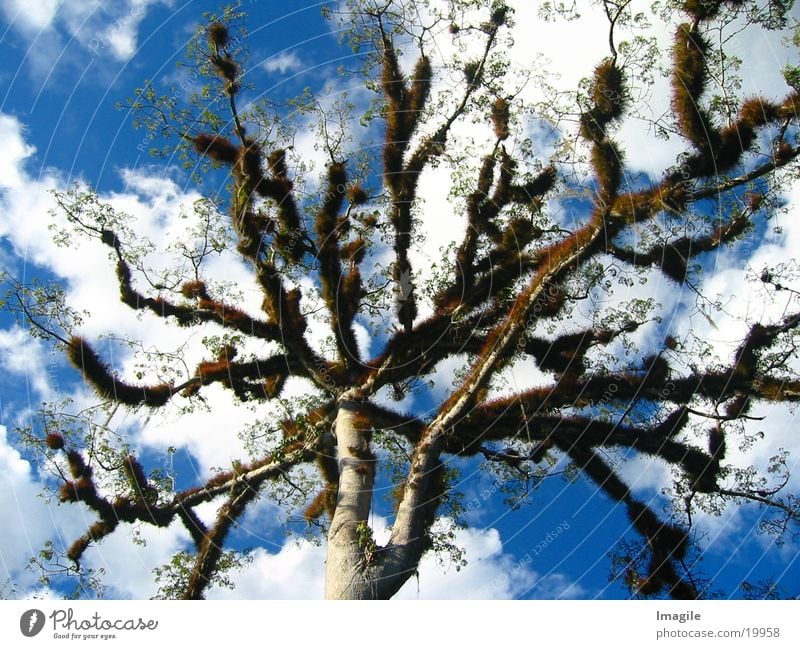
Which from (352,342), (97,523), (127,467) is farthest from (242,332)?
(97,523)

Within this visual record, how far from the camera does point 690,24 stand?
10.1 m

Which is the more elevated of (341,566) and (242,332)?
(242,332)

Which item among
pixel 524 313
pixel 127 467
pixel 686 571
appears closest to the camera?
pixel 524 313

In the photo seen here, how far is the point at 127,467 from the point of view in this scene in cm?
1159

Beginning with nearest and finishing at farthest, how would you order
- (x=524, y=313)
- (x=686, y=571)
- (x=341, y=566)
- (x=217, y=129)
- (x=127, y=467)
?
(x=341, y=566) → (x=524, y=313) → (x=686, y=571) → (x=127, y=467) → (x=217, y=129)

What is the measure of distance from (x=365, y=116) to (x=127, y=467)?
317 inches

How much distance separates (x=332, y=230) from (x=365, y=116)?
2445 millimetres

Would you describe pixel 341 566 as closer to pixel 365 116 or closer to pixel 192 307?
pixel 192 307

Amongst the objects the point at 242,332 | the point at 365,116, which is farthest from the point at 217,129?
the point at 242,332

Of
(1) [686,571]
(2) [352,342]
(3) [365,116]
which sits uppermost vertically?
(3) [365,116]

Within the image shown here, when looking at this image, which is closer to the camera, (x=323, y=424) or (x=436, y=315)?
(x=323, y=424)
